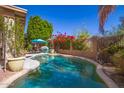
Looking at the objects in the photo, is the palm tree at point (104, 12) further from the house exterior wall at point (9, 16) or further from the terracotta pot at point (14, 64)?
the house exterior wall at point (9, 16)

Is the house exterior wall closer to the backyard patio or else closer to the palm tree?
the backyard patio

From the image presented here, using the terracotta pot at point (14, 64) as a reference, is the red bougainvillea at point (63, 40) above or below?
above

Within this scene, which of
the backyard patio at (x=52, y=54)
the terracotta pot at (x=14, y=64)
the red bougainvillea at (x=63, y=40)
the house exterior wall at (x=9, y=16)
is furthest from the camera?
the red bougainvillea at (x=63, y=40)

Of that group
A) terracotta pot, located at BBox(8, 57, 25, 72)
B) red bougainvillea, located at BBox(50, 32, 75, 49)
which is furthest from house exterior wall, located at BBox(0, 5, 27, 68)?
red bougainvillea, located at BBox(50, 32, 75, 49)

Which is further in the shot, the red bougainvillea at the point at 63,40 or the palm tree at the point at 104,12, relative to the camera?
the red bougainvillea at the point at 63,40

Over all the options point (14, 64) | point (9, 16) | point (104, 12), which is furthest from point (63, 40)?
point (104, 12)

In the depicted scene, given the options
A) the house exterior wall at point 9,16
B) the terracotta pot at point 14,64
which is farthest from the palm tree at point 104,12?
the house exterior wall at point 9,16

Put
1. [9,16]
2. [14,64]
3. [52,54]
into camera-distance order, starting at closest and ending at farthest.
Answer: [14,64]
[9,16]
[52,54]

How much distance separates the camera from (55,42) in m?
19.6

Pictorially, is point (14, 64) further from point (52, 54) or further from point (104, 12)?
point (52, 54)

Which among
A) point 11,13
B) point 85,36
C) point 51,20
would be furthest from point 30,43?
point 85,36

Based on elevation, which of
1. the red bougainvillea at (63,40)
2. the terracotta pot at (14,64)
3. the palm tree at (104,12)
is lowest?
the terracotta pot at (14,64)
